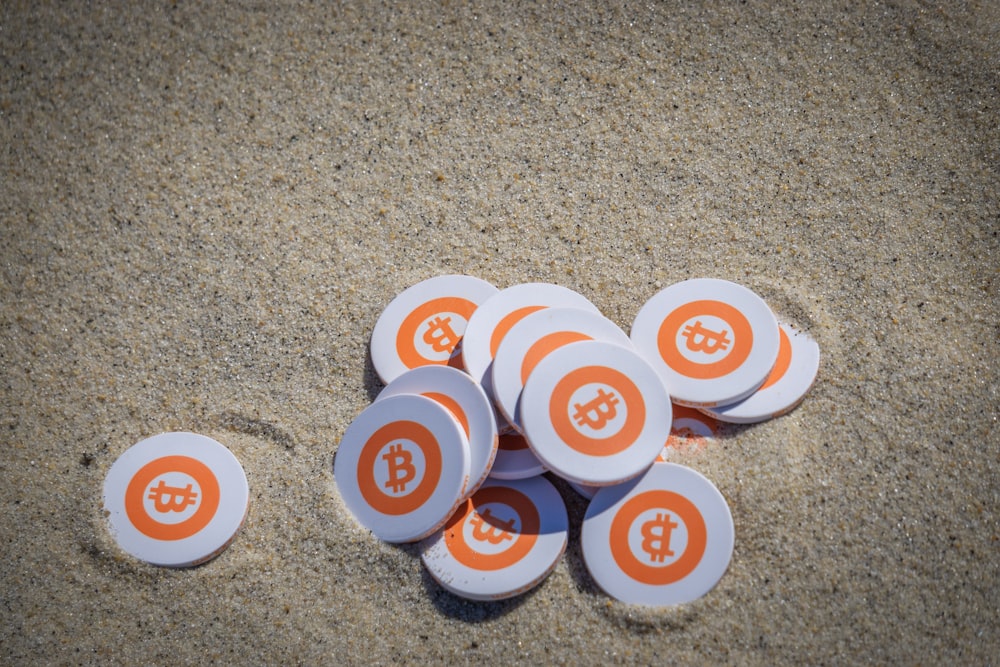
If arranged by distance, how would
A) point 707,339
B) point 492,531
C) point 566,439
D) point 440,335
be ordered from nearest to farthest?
point 566,439 → point 492,531 → point 707,339 → point 440,335

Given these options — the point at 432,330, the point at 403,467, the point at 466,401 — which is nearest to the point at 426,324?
the point at 432,330

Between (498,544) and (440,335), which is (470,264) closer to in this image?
(440,335)

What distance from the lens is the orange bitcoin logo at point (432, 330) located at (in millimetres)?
2697

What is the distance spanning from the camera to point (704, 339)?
2.58 meters

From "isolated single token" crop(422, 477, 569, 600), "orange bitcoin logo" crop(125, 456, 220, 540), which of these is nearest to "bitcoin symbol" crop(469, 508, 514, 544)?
"isolated single token" crop(422, 477, 569, 600)

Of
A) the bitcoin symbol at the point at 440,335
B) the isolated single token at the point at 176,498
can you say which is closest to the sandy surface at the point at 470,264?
the isolated single token at the point at 176,498

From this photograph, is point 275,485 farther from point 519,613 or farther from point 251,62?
point 251,62

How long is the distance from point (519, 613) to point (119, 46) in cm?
315

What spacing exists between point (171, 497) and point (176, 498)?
2 centimetres

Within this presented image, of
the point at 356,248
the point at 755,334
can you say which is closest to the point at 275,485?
the point at 356,248

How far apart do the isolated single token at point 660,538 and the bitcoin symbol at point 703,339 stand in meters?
0.46

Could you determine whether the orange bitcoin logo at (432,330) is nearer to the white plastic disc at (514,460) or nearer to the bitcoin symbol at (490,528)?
the white plastic disc at (514,460)

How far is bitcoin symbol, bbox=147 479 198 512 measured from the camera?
2.58 metres

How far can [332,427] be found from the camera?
2717 millimetres
